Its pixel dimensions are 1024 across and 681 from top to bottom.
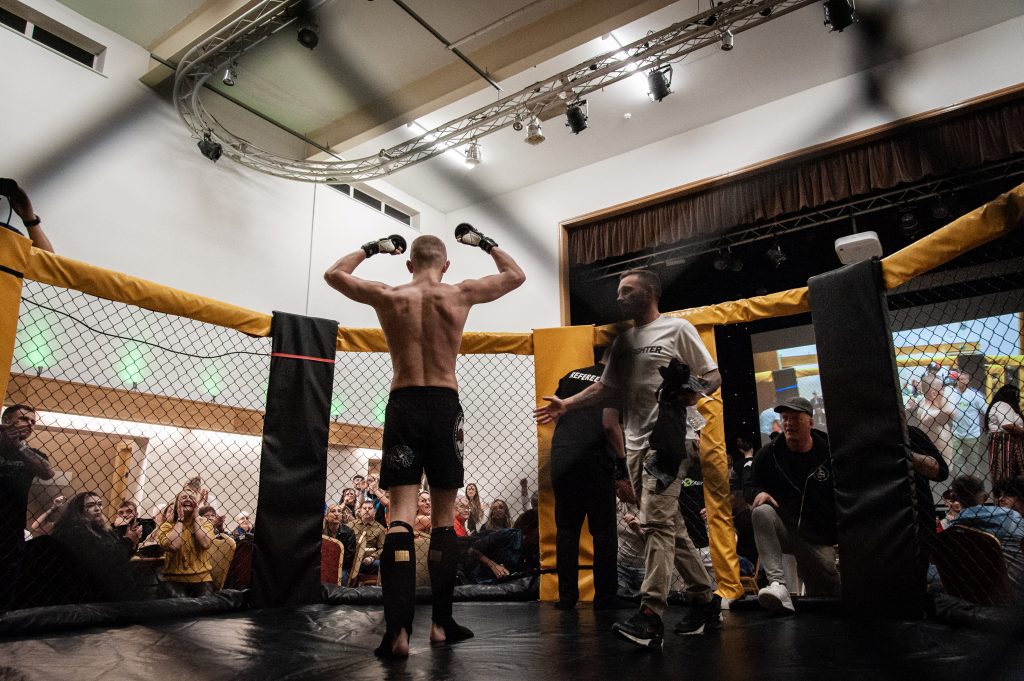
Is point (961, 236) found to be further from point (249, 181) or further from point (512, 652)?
point (249, 181)

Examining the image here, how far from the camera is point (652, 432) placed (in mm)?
2018

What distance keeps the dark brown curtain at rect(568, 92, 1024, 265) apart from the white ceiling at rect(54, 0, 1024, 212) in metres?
0.66

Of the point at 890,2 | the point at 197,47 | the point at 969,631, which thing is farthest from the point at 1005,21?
the point at 197,47

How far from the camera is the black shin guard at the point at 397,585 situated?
1755mm

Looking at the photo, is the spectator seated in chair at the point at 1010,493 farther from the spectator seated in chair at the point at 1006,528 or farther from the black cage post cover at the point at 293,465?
the black cage post cover at the point at 293,465

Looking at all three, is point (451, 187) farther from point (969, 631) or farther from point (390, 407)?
point (969, 631)

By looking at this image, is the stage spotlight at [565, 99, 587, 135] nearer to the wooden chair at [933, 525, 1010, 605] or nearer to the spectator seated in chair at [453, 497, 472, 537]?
the spectator seated in chair at [453, 497, 472, 537]

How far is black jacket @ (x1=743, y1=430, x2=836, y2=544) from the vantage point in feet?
8.66

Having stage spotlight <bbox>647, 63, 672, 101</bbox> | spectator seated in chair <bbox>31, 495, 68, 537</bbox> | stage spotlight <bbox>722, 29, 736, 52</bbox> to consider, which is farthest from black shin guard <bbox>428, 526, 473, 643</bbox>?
stage spotlight <bbox>647, 63, 672, 101</bbox>

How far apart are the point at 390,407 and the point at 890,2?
18.3 ft

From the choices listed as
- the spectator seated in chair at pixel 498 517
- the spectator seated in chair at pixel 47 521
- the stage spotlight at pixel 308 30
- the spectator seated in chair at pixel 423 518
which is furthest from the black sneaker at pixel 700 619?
the stage spotlight at pixel 308 30

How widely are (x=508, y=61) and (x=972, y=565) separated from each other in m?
5.20

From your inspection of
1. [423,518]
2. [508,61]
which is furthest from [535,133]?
[423,518]

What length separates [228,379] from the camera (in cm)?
585
